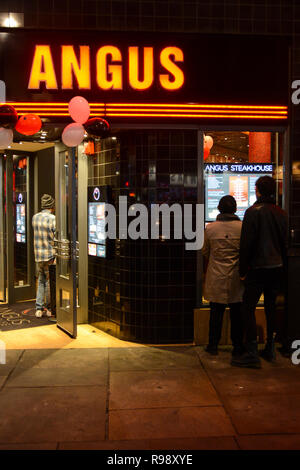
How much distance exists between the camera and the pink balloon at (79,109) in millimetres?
6062

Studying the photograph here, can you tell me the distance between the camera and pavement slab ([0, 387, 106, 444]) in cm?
395

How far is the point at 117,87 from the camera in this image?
21.0 feet

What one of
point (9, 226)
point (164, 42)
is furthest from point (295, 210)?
point (9, 226)

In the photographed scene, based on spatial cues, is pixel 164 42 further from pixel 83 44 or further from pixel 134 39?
pixel 83 44

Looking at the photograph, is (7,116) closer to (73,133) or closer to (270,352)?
(73,133)

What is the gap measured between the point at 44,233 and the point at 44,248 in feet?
0.78

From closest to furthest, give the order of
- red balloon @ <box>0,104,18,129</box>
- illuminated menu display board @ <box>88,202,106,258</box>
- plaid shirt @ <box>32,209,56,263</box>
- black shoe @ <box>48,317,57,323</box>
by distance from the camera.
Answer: red balloon @ <box>0,104,18,129</box> → illuminated menu display board @ <box>88,202,106,258</box> → black shoe @ <box>48,317,57,323</box> → plaid shirt @ <box>32,209,56,263</box>

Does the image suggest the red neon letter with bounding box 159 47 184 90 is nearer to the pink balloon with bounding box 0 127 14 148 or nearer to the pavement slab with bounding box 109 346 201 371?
the pink balloon with bounding box 0 127 14 148

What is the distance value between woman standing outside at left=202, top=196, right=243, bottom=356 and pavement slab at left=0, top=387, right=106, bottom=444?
5.72ft

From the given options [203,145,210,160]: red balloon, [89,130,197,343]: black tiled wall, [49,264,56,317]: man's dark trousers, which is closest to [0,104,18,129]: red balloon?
[89,130,197,343]: black tiled wall

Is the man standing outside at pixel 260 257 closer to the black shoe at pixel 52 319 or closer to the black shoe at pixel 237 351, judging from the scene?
the black shoe at pixel 237 351

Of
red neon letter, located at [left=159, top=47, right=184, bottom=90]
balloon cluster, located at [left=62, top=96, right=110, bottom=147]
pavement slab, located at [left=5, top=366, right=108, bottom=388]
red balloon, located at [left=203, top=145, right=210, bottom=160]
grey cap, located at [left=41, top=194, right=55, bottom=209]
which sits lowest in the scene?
pavement slab, located at [left=5, top=366, right=108, bottom=388]

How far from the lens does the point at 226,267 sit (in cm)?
581

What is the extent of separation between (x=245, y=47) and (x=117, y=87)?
174cm
